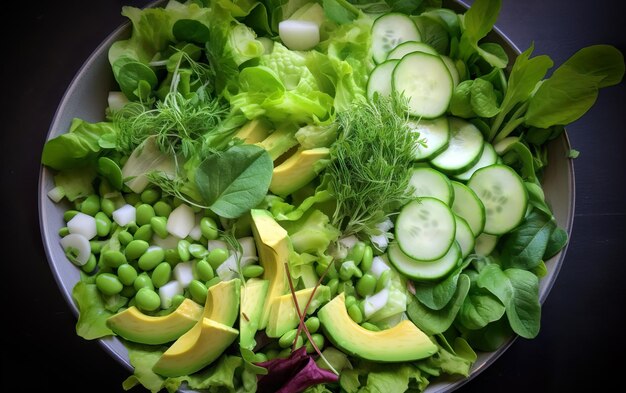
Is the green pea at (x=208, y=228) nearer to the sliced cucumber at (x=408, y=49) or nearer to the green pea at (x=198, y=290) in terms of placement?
the green pea at (x=198, y=290)

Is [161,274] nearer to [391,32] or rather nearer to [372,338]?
[372,338]

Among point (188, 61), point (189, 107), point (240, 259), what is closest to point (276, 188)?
point (240, 259)

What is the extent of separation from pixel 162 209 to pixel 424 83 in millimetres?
759

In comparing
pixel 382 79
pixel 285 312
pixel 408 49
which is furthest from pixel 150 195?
pixel 408 49

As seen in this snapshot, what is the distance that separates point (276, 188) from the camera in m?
1.42

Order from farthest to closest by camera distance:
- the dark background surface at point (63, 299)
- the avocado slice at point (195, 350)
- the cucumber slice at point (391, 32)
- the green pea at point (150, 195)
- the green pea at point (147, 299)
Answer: the dark background surface at point (63, 299) < the cucumber slice at point (391, 32) < the green pea at point (150, 195) < the green pea at point (147, 299) < the avocado slice at point (195, 350)

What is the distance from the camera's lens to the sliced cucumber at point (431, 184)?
4.61 ft

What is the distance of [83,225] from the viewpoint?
1.41 metres

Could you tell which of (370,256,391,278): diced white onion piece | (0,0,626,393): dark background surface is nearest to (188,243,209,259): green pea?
(370,256,391,278): diced white onion piece

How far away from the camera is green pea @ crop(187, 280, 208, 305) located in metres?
1.34

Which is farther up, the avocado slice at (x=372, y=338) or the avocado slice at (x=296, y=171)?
the avocado slice at (x=296, y=171)

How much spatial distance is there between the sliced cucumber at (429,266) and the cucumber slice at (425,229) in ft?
0.07

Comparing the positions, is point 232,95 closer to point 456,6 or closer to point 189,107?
point 189,107

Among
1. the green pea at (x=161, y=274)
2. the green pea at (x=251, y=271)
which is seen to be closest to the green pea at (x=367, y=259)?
the green pea at (x=251, y=271)
